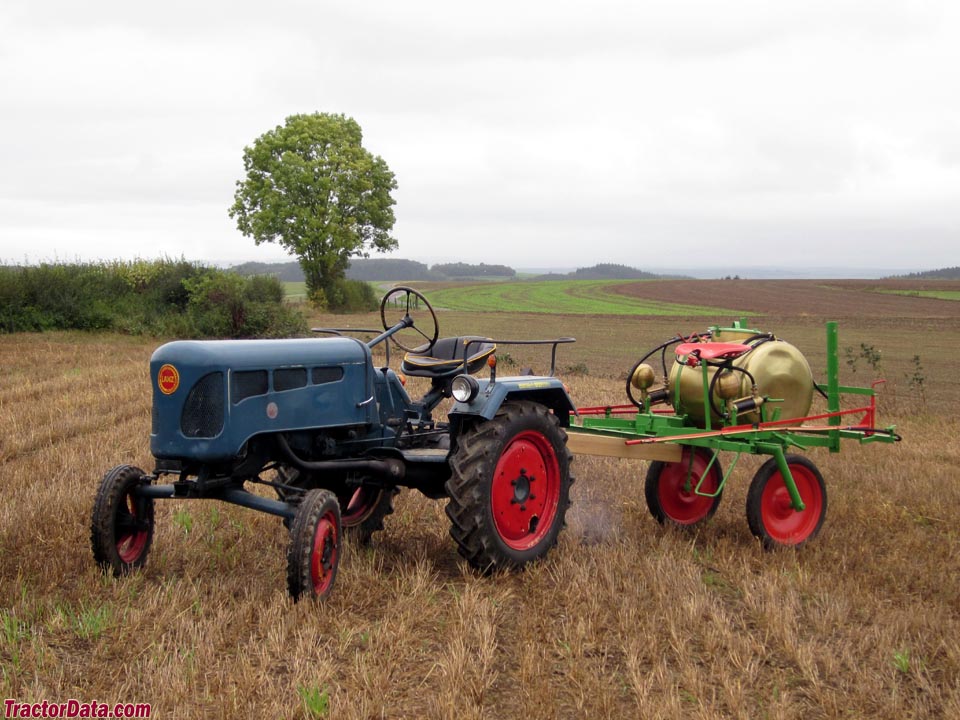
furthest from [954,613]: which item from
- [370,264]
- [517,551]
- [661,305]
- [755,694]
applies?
[370,264]

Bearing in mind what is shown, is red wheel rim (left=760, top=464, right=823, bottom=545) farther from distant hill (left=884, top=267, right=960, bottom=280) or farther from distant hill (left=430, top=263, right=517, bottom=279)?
distant hill (left=430, top=263, right=517, bottom=279)

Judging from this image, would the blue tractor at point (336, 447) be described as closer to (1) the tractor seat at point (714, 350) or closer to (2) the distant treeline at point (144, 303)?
(1) the tractor seat at point (714, 350)

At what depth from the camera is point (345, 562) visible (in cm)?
511

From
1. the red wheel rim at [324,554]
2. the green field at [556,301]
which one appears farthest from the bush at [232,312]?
the green field at [556,301]

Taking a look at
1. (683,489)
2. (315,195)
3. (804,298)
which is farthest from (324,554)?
(804,298)

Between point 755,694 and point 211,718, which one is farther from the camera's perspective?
point 755,694

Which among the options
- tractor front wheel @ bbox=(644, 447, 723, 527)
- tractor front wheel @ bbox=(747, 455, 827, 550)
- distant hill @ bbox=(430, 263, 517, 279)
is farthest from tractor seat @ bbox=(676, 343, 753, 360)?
distant hill @ bbox=(430, 263, 517, 279)

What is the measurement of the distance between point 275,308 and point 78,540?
18.0 meters

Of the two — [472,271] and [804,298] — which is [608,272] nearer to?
[472,271]

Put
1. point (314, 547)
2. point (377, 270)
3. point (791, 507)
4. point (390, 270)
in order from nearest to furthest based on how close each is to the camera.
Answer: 1. point (314, 547)
2. point (791, 507)
3. point (377, 270)
4. point (390, 270)

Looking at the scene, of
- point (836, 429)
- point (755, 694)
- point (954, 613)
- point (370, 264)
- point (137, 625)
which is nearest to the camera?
point (755, 694)

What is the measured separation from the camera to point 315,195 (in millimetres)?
40281

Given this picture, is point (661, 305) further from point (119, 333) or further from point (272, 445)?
point (272, 445)

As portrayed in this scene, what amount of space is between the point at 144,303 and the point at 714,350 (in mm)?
19743
